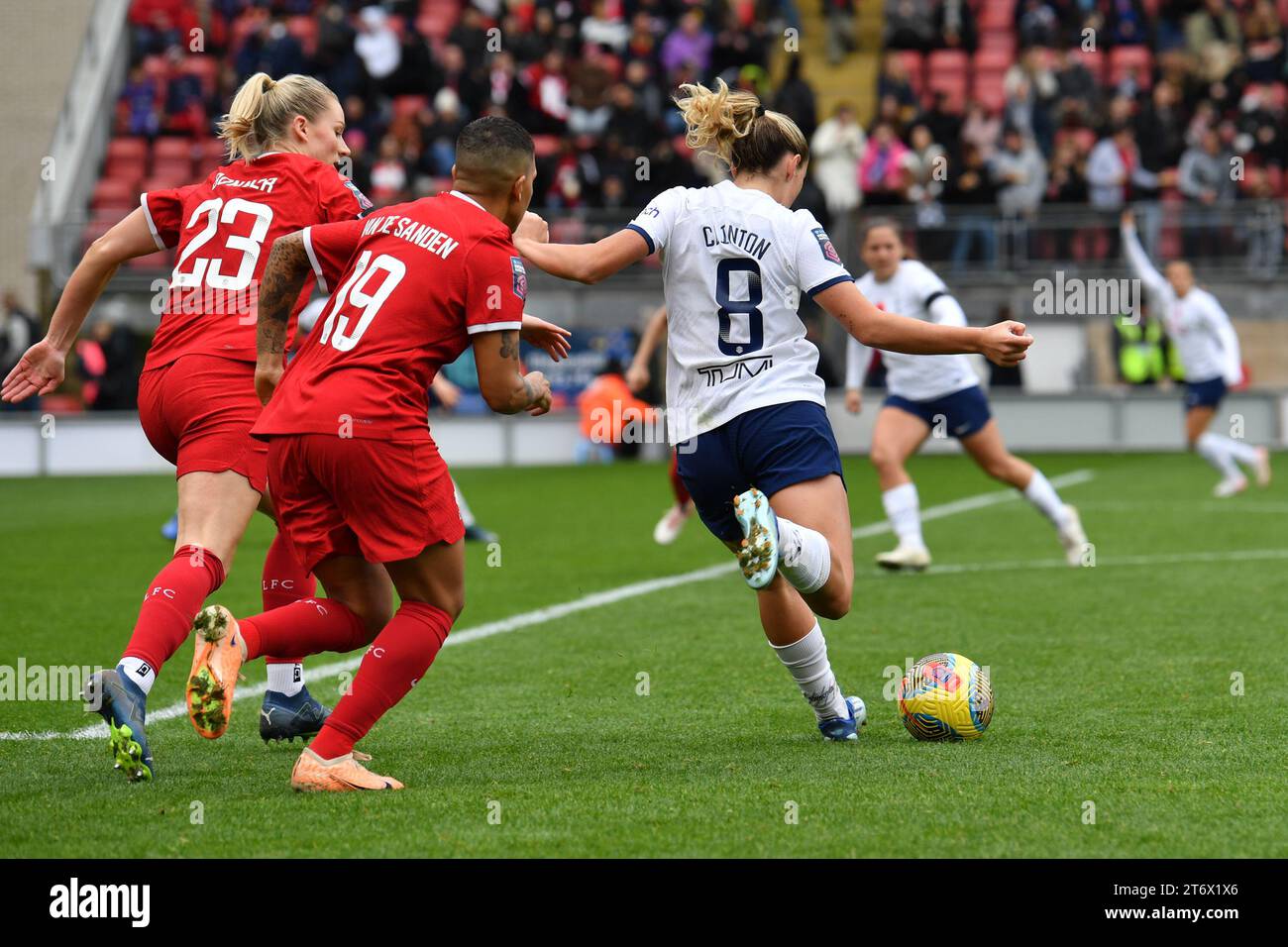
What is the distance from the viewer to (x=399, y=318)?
5074mm

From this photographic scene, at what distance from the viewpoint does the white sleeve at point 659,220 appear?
5660mm

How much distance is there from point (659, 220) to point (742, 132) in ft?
1.37

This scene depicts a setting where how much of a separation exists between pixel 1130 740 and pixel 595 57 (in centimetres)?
2170

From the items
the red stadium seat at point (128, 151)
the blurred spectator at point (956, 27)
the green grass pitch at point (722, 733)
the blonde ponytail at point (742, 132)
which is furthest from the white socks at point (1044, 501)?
the red stadium seat at point (128, 151)

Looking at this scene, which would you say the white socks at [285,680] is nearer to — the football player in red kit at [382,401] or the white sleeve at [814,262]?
the football player in red kit at [382,401]

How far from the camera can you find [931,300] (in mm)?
11281

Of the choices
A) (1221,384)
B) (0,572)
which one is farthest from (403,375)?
(1221,384)

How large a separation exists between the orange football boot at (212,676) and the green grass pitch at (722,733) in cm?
23

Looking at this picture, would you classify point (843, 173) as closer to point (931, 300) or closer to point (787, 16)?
point (787, 16)

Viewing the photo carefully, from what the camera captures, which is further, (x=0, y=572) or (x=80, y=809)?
(x=0, y=572)

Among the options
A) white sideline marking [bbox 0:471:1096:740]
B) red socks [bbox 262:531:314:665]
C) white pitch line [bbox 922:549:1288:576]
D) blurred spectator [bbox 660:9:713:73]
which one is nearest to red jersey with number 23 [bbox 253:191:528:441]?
red socks [bbox 262:531:314:665]

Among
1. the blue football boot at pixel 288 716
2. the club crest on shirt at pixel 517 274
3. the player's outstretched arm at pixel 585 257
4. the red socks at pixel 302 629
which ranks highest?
the player's outstretched arm at pixel 585 257

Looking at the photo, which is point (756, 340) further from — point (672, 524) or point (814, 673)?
point (672, 524)
